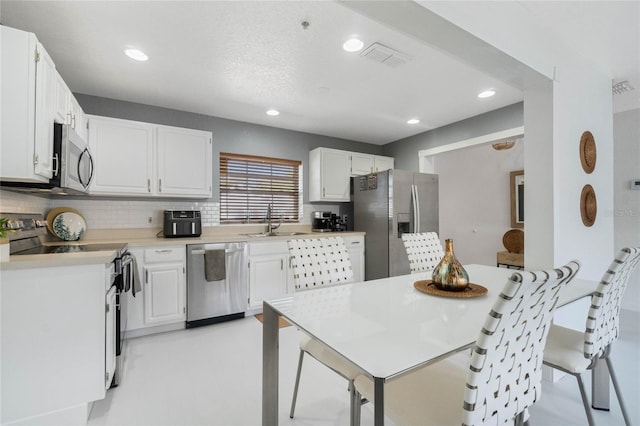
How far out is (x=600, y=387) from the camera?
1.72 m

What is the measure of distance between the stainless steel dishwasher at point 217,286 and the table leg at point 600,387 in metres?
2.92

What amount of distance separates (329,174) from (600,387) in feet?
11.1

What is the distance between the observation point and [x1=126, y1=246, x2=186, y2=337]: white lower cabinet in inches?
Result: 107

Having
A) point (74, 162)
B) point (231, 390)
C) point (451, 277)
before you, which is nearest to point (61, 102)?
point (74, 162)

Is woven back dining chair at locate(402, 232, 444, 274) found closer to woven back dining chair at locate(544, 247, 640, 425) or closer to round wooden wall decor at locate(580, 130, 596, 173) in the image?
woven back dining chair at locate(544, 247, 640, 425)

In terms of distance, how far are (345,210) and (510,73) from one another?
3107 mm

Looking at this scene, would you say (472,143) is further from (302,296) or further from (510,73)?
(302,296)

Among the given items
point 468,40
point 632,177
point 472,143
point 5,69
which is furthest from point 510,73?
point 5,69

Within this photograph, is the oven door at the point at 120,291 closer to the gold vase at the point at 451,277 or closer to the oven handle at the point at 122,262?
the oven handle at the point at 122,262

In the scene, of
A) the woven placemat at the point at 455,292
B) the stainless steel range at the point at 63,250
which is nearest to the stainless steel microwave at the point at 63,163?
the stainless steel range at the point at 63,250

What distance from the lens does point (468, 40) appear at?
157 centimetres

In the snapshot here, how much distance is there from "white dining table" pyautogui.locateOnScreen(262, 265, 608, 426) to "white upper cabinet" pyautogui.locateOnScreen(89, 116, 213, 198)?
7.92ft

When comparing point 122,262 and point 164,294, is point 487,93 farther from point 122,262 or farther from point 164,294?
point 164,294

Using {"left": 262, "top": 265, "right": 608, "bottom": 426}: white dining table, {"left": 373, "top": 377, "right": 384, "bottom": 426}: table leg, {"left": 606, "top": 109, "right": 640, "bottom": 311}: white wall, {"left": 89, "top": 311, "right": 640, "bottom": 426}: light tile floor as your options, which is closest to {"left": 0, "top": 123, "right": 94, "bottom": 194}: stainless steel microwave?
{"left": 89, "top": 311, "right": 640, "bottom": 426}: light tile floor
